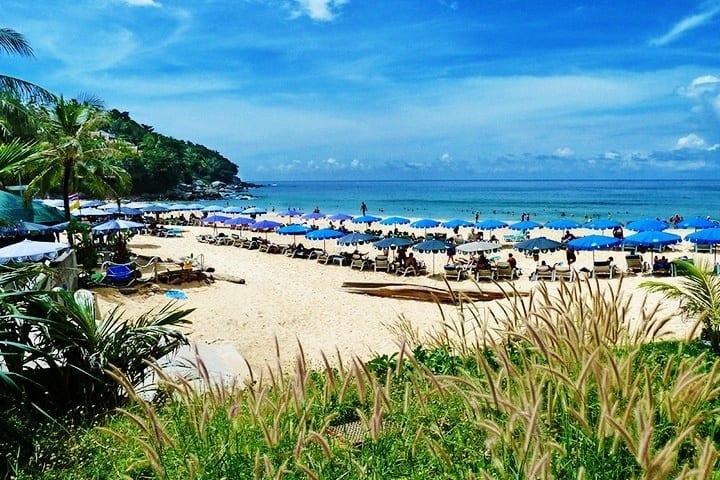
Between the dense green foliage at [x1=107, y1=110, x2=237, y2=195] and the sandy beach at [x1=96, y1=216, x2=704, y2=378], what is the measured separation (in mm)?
46971

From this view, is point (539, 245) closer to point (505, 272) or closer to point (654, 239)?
point (505, 272)

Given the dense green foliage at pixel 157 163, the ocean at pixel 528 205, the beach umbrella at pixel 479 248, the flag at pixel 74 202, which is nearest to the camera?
the beach umbrella at pixel 479 248

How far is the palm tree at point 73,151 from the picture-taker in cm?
1938

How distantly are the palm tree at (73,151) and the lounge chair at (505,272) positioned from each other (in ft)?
50.8

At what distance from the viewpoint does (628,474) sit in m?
2.17

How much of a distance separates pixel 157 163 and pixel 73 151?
240ft

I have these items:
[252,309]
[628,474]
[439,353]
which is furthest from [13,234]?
[628,474]

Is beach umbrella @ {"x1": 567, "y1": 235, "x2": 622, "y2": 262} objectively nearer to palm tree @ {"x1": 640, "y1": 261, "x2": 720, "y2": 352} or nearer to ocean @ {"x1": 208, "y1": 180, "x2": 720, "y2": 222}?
palm tree @ {"x1": 640, "y1": 261, "x2": 720, "y2": 352}

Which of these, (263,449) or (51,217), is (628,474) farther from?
(51,217)

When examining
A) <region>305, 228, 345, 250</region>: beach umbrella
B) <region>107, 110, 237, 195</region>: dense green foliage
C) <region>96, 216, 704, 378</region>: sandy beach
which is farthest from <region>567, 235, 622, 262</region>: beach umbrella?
<region>107, 110, 237, 195</region>: dense green foliage

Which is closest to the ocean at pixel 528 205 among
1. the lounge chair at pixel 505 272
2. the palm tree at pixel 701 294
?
the lounge chair at pixel 505 272

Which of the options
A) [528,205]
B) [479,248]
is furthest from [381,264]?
[528,205]

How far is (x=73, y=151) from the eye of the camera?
19.2m

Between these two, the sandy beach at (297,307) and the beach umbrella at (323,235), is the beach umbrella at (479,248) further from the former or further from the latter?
the beach umbrella at (323,235)
